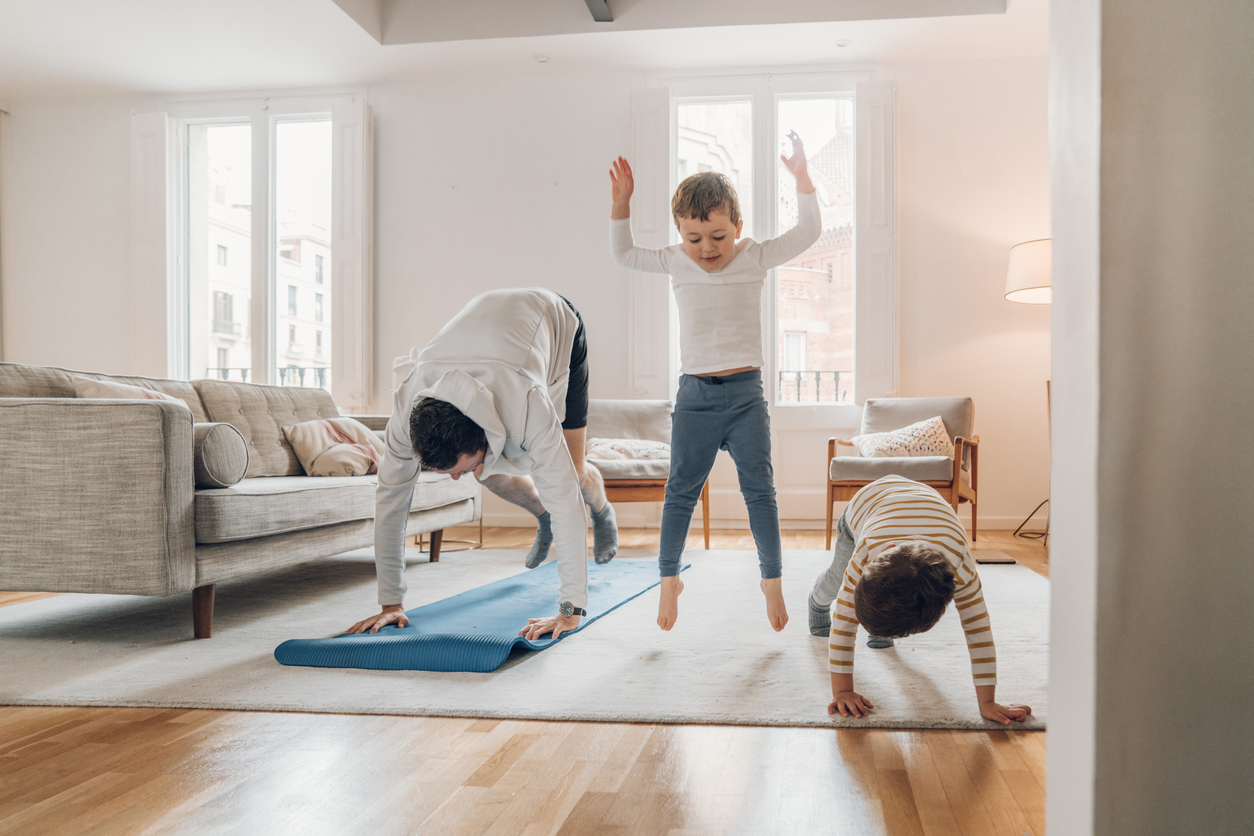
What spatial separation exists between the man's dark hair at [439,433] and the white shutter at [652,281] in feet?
11.2

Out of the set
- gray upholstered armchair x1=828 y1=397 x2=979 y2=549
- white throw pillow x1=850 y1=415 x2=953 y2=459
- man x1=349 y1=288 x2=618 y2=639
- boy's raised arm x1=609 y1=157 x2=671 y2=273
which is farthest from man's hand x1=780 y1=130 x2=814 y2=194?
white throw pillow x1=850 y1=415 x2=953 y2=459

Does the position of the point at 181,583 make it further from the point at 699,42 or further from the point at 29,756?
the point at 699,42

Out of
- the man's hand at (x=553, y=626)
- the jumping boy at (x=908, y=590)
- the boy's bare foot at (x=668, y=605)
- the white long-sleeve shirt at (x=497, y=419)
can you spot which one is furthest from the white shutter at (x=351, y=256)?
the jumping boy at (x=908, y=590)

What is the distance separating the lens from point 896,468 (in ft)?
12.6

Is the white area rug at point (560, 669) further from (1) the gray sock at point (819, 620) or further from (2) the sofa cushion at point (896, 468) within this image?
(2) the sofa cushion at point (896, 468)

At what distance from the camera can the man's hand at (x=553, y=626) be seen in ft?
6.32

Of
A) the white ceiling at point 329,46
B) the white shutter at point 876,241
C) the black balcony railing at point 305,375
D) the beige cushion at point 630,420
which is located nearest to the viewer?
the white ceiling at point 329,46

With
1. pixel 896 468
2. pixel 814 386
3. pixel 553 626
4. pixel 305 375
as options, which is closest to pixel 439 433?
pixel 553 626

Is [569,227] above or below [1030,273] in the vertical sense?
above

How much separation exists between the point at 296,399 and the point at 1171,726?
3550 mm

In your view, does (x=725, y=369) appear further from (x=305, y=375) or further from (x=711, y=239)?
(x=305, y=375)

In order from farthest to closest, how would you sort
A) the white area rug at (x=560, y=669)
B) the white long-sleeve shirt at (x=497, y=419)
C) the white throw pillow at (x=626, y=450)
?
the white throw pillow at (x=626, y=450)
the white long-sleeve shirt at (x=497, y=419)
the white area rug at (x=560, y=669)

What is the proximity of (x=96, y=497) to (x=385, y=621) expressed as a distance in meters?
0.78

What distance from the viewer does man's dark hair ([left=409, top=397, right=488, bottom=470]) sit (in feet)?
5.32
